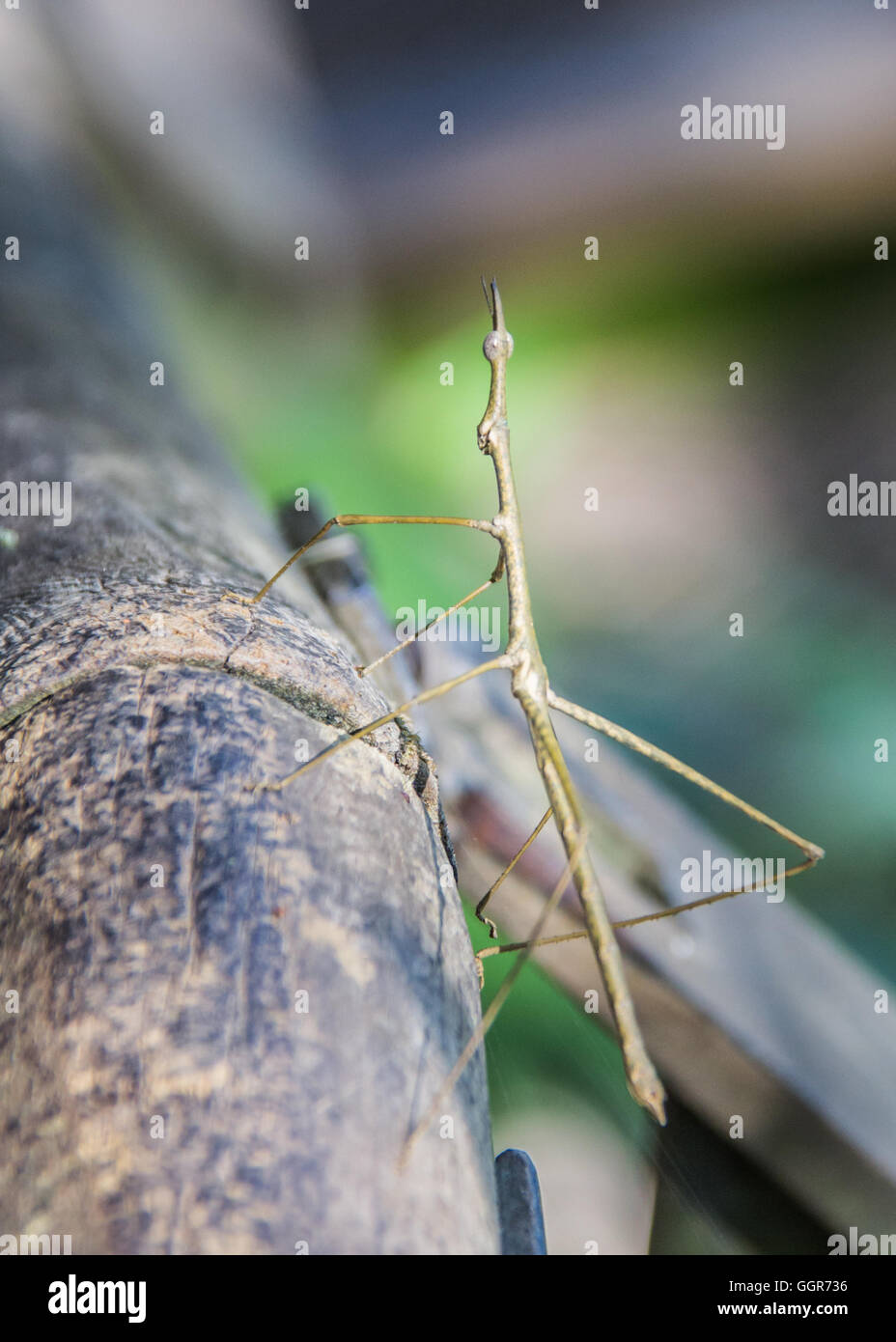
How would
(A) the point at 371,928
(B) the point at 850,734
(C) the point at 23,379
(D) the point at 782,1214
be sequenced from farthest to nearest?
(B) the point at 850,734, (D) the point at 782,1214, (C) the point at 23,379, (A) the point at 371,928

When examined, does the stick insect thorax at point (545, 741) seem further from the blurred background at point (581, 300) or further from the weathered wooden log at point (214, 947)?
the blurred background at point (581, 300)

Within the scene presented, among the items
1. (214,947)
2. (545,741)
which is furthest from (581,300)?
(214,947)

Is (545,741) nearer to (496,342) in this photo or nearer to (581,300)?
(496,342)

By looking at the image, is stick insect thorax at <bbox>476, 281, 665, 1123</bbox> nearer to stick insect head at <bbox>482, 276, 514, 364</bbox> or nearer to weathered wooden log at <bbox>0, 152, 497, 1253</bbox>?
stick insect head at <bbox>482, 276, 514, 364</bbox>

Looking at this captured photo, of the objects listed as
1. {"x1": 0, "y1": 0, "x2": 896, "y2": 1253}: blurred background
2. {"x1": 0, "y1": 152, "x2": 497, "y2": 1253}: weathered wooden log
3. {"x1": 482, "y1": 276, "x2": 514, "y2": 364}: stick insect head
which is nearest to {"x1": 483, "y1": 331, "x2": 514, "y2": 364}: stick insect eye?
{"x1": 482, "y1": 276, "x2": 514, "y2": 364}: stick insect head

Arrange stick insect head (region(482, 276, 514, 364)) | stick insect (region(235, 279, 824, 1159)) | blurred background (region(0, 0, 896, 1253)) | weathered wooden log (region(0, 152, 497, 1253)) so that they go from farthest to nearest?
blurred background (region(0, 0, 896, 1253)) → stick insect head (region(482, 276, 514, 364)) → stick insect (region(235, 279, 824, 1159)) → weathered wooden log (region(0, 152, 497, 1253))

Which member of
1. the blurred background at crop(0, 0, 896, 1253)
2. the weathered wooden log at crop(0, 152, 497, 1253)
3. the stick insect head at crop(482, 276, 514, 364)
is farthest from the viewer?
the blurred background at crop(0, 0, 896, 1253)

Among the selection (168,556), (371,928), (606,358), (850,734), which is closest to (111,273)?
(168,556)
